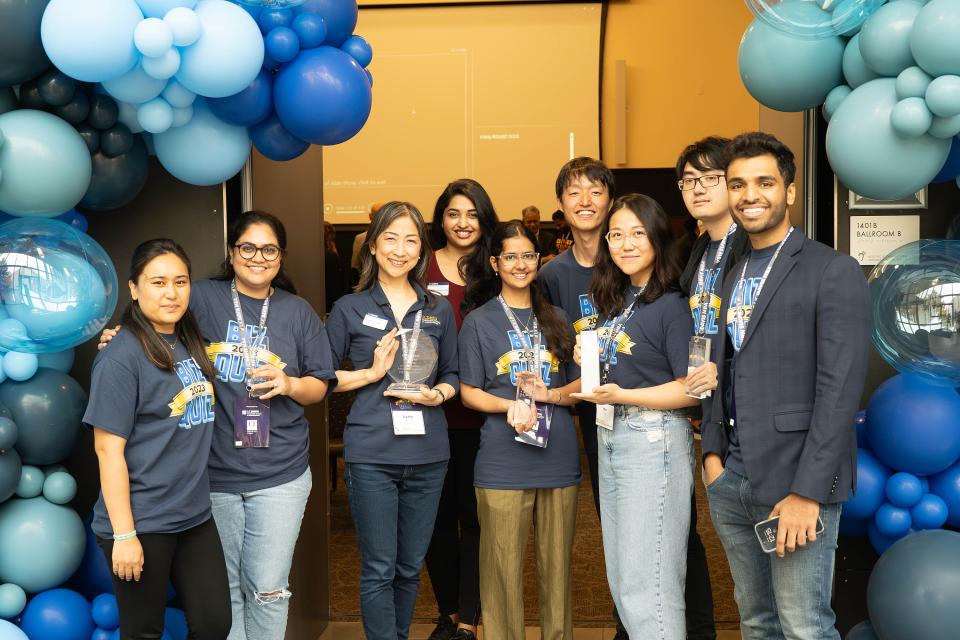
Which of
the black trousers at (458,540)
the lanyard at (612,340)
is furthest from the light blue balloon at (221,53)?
the black trousers at (458,540)

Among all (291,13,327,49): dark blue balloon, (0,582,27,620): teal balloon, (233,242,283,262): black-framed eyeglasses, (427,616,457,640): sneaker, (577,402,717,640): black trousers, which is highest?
(291,13,327,49): dark blue balloon

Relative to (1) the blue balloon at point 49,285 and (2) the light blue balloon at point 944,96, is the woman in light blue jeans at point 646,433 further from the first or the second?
(1) the blue balloon at point 49,285

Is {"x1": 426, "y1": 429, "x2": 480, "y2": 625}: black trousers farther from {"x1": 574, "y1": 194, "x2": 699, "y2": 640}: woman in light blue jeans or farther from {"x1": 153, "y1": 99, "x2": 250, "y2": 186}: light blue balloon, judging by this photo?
{"x1": 153, "y1": 99, "x2": 250, "y2": 186}: light blue balloon

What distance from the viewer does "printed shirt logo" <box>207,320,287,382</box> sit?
2.70 meters

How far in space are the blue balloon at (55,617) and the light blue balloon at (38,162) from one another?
3.74 ft

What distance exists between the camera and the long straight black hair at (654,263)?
281 centimetres

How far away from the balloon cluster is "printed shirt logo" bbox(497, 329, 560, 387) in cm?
103

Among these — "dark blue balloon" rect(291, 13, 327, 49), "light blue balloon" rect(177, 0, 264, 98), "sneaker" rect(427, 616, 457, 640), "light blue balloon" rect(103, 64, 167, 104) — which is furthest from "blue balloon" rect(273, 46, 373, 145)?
"sneaker" rect(427, 616, 457, 640)

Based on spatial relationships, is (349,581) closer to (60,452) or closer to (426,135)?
(60,452)

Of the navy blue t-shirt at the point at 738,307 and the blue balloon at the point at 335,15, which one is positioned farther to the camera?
the blue balloon at the point at 335,15

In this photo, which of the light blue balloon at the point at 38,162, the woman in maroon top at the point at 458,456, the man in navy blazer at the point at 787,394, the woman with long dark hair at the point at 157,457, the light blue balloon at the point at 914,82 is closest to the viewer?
the man in navy blazer at the point at 787,394

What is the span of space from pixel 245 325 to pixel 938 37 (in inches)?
81.0

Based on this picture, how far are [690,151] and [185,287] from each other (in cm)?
157

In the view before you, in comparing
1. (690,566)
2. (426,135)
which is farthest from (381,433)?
(426,135)
